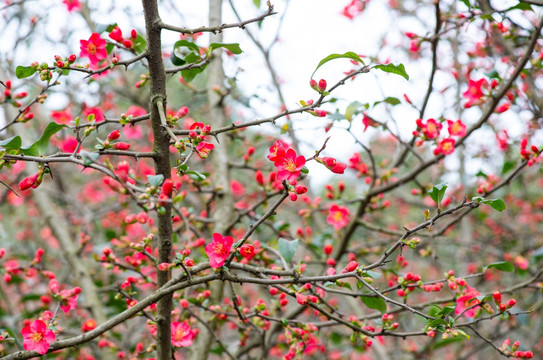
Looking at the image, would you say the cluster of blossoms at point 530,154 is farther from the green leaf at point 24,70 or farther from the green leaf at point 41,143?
the green leaf at point 24,70

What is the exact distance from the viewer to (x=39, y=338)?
144 centimetres

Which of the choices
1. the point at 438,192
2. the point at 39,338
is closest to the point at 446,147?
the point at 438,192

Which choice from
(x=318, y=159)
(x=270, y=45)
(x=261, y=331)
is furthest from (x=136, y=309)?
(x=270, y=45)

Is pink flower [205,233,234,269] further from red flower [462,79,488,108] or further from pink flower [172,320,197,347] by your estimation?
red flower [462,79,488,108]

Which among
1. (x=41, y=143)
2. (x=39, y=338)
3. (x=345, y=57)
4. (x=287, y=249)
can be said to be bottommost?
(x=39, y=338)

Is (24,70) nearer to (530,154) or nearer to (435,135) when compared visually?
(435,135)

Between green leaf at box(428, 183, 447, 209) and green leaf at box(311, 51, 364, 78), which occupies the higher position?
green leaf at box(311, 51, 364, 78)

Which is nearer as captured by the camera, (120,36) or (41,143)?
(41,143)

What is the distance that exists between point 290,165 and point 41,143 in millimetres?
759

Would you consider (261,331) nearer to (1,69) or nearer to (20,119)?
(20,119)

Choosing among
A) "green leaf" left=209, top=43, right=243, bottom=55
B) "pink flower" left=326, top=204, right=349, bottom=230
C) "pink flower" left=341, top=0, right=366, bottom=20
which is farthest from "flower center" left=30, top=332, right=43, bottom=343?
"pink flower" left=341, top=0, right=366, bottom=20

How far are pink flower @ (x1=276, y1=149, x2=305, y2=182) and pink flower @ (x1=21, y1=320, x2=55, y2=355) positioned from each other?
2.72ft

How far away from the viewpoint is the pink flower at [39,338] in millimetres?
1390

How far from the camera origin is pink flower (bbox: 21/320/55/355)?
139cm
